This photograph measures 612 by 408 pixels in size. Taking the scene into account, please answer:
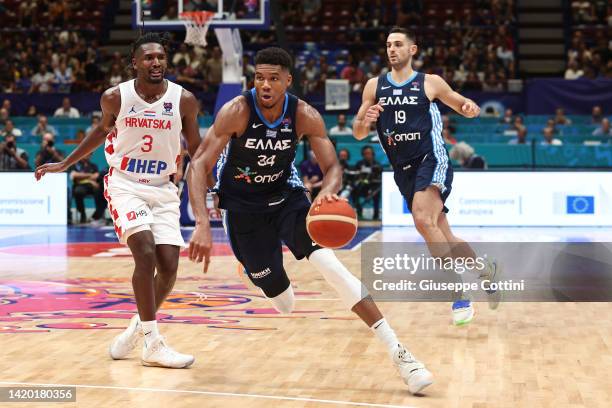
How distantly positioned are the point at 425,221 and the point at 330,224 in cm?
256

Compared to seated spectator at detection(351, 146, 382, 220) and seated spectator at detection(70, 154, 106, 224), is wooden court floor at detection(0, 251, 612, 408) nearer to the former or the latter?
seated spectator at detection(70, 154, 106, 224)

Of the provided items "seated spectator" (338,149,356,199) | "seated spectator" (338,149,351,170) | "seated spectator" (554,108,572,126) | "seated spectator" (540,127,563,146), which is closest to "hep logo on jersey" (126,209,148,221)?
"seated spectator" (338,149,356,199)

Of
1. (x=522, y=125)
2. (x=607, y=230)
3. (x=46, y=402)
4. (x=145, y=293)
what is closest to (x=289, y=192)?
(x=145, y=293)

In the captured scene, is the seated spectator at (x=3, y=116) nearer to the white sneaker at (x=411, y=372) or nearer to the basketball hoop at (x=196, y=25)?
the basketball hoop at (x=196, y=25)

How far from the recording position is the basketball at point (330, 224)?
5758 millimetres

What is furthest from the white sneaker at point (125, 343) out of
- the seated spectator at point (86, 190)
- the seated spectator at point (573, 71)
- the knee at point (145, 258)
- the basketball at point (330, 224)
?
the seated spectator at point (573, 71)

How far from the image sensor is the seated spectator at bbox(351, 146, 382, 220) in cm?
1875

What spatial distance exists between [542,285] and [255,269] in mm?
4796

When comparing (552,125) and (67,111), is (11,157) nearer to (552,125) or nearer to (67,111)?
(67,111)

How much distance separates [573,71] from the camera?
76.8ft

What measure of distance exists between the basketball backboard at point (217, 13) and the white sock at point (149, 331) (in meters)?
9.73

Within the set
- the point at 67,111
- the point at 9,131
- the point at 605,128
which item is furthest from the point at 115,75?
the point at 605,128

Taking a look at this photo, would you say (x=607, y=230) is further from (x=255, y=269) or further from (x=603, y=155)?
(x=255, y=269)

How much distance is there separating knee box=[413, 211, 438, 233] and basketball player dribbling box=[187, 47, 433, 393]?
5.81 ft
